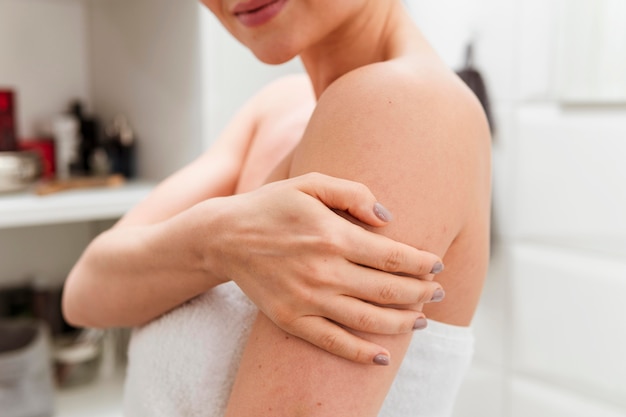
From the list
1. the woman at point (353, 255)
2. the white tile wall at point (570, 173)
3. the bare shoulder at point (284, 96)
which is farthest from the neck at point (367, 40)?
the white tile wall at point (570, 173)

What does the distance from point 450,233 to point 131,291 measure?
31 centimetres

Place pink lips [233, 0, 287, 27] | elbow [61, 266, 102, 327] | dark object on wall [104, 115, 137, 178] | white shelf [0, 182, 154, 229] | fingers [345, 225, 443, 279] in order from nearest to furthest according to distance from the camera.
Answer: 1. fingers [345, 225, 443, 279]
2. pink lips [233, 0, 287, 27]
3. elbow [61, 266, 102, 327]
4. white shelf [0, 182, 154, 229]
5. dark object on wall [104, 115, 137, 178]

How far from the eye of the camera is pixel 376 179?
0.43 m

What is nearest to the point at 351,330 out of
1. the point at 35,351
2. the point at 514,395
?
the point at 514,395

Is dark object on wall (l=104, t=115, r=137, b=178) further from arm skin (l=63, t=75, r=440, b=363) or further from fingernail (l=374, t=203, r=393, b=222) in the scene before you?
fingernail (l=374, t=203, r=393, b=222)

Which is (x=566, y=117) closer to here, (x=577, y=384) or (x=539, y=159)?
(x=539, y=159)

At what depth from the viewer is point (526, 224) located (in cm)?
113

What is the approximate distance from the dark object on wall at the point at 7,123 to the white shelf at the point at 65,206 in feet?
0.48

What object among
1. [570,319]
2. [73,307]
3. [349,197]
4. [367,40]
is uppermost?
[367,40]

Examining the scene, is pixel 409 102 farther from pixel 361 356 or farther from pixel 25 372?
pixel 25 372

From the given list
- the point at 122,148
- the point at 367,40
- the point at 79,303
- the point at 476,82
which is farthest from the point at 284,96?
the point at 122,148

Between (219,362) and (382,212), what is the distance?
228 mm

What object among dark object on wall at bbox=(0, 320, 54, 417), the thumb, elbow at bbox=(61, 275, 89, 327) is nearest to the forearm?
elbow at bbox=(61, 275, 89, 327)

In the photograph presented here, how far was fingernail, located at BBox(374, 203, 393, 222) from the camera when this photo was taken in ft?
1.38
